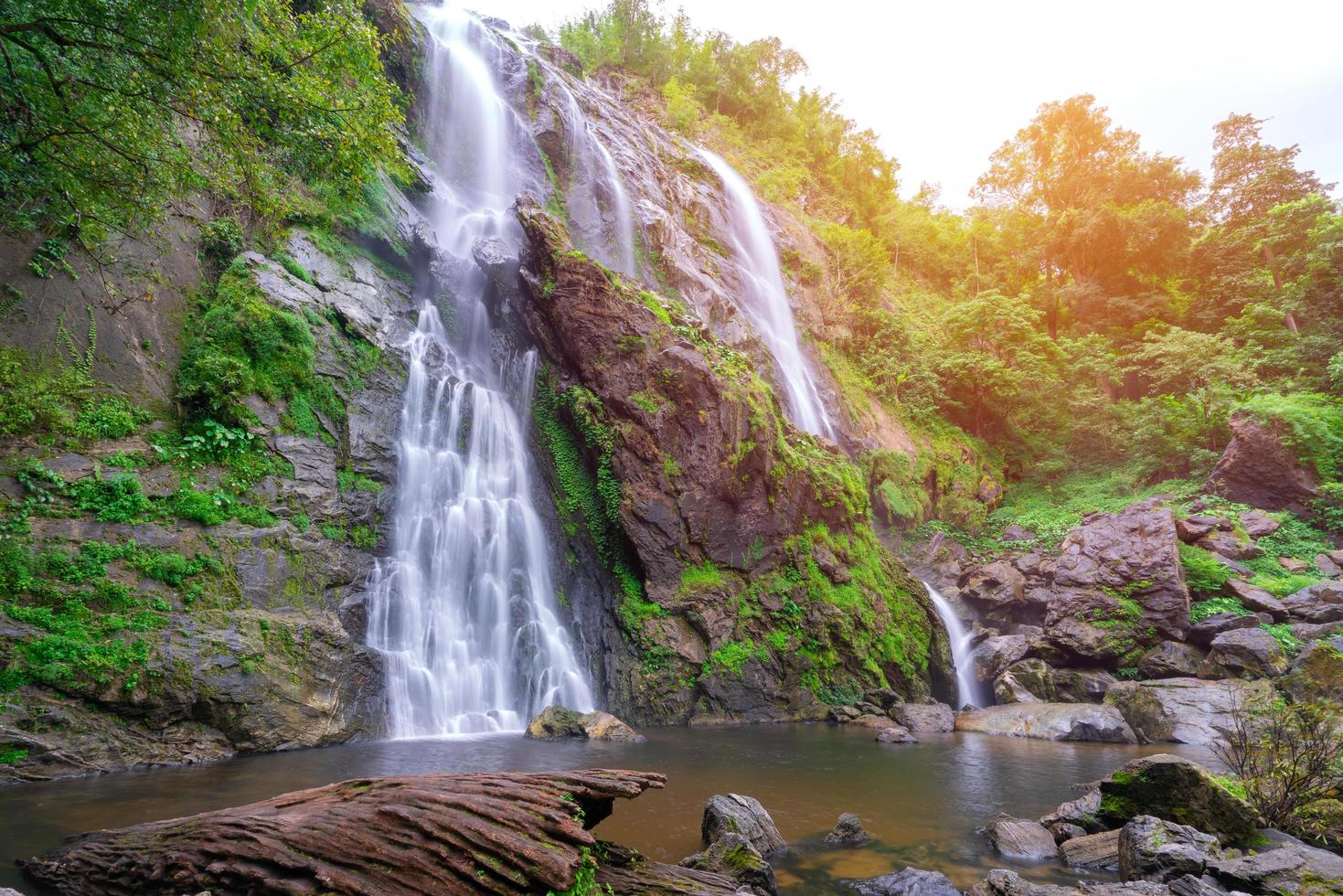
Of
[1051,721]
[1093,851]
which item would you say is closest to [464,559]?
[1093,851]

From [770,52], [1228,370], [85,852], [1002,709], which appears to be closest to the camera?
[85,852]

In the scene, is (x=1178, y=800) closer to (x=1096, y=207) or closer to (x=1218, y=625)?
(x=1218, y=625)

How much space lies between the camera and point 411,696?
39.0 feet

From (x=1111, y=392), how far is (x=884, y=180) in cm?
2236

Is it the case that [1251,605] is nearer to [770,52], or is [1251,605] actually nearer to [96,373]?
[96,373]

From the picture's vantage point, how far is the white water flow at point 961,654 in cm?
1783

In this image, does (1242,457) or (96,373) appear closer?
(96,373)

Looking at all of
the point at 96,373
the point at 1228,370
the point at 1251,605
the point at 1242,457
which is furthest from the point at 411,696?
the point at 1228,370

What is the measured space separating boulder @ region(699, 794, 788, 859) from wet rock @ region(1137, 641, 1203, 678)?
14.8 metres

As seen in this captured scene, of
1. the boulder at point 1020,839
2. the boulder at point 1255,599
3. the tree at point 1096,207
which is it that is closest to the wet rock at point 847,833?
the boulder at point 1020,839

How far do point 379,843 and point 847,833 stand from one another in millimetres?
5402

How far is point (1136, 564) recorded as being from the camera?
58.5 ft

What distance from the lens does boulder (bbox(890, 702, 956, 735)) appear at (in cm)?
1460

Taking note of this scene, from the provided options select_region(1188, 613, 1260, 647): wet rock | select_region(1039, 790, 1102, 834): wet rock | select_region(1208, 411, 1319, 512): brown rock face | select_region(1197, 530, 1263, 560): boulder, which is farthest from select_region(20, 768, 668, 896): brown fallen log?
select_region(1208, 411, 1319, 512): brown rock face
